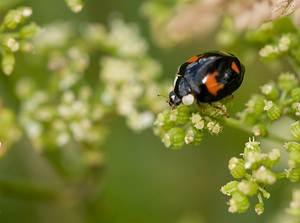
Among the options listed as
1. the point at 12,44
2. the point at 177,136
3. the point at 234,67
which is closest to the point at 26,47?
the point at 12,44

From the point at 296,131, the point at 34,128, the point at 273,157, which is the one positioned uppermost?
the point at 34,128

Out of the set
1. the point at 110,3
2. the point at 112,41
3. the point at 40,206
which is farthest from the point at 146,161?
the point at 110,3

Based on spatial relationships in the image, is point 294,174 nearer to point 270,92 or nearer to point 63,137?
point 270,92

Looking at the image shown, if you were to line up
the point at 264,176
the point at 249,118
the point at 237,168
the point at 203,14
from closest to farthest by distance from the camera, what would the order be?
the point at 264,176 → the point at 237,168 → the point at 249,118 → the point at 203,14

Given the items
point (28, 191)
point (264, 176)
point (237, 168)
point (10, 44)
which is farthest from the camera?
point (28, 191)

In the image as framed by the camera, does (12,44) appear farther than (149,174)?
No

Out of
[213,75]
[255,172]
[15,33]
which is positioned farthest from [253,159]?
[15,33]

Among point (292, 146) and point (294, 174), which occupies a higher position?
point (292, 146)
